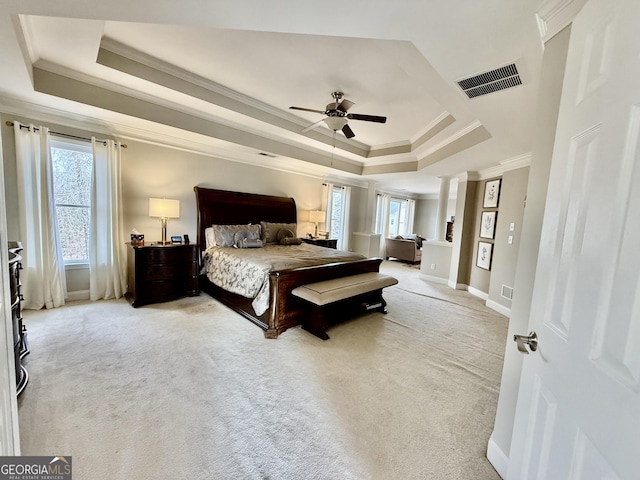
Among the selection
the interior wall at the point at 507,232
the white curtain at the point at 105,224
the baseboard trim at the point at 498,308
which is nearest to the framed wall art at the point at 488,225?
the interior wall at the point at 507,232

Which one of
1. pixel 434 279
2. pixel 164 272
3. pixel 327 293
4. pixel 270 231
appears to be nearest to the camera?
pixel 327 293

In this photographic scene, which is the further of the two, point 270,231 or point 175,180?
point 270,231

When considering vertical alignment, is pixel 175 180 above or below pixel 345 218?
above

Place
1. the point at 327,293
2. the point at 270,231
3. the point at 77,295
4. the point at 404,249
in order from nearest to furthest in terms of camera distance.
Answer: the point at 327,293
the point at 77,295
the point at 270,231
the point at 404,249

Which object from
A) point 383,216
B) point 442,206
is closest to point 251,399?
point 442,206

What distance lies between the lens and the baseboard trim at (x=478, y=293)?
4.59 m

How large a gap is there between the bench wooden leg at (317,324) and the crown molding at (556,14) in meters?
2.61

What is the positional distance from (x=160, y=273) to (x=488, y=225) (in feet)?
17.5

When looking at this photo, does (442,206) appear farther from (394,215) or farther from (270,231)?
(270,231)

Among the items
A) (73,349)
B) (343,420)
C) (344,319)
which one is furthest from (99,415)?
(344,319)

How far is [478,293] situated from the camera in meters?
4.76

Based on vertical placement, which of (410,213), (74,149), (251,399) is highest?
(74,149)

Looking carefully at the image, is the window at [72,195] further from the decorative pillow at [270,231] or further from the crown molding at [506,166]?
the crown molding at [506,166]

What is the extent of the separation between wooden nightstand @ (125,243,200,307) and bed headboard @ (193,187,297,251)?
415 mm
